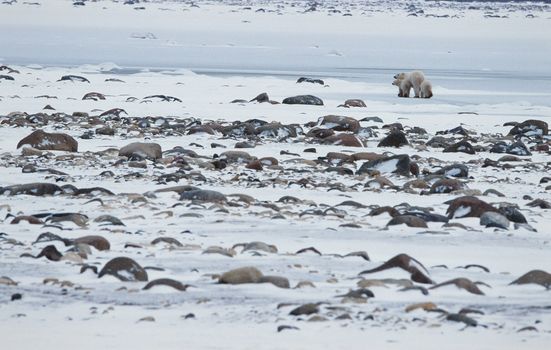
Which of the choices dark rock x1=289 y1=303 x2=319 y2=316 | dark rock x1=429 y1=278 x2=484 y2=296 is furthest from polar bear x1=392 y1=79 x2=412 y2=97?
dark rock x1=289 y1=303 x2=319 y2=316

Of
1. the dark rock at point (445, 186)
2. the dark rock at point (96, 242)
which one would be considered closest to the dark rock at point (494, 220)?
the dark rock at point (445, 186)

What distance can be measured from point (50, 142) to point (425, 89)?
9.96 metres

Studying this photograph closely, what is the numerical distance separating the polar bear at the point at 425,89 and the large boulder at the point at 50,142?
9.69 metres

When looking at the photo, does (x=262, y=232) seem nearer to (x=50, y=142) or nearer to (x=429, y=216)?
(x=429, y=216)

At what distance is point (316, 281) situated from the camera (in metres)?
5.17

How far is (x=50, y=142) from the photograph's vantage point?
10.9 meters

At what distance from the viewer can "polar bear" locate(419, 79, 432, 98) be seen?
19359 mm

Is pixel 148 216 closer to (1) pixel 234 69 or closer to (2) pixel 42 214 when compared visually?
(2) pixel 42 214

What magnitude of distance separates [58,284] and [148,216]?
2.08 metres

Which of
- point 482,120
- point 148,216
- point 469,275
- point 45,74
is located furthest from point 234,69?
point 469,275

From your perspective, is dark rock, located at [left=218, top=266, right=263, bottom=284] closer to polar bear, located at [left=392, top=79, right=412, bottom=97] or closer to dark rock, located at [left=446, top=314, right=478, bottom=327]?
dark rock, located at [left=446, top=314, right=478, bottom=327]

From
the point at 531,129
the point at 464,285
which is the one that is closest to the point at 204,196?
the point at 464,285

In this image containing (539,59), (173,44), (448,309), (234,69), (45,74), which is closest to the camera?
(448,309)

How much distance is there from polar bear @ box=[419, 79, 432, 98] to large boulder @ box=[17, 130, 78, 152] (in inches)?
381
